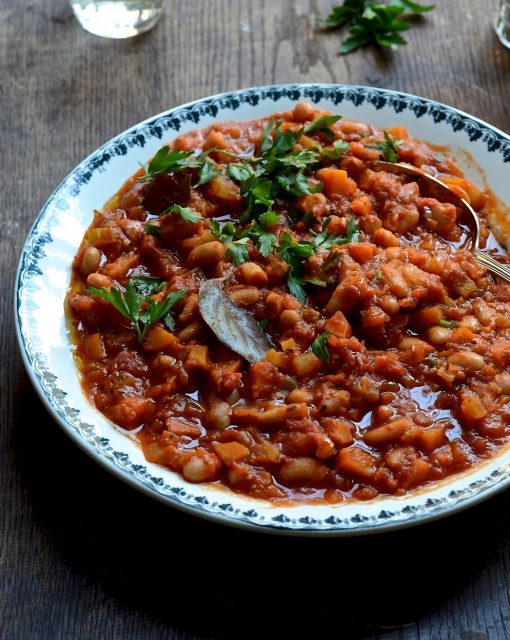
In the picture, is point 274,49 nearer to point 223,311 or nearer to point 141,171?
point 141,171

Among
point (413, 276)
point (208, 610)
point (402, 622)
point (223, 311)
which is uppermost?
point (413, 276)

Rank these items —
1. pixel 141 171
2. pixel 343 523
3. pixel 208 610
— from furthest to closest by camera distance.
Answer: pixel 141 171 → pixel 208 610 → pixel 343 523

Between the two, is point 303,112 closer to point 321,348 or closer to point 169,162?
point 169,162

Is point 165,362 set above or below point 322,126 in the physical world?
below

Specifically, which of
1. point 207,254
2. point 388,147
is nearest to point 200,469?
point 207,254

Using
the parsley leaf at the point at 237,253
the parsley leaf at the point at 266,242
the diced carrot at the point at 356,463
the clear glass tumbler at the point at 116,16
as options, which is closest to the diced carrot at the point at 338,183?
the parsley leaf at the point at 266,242

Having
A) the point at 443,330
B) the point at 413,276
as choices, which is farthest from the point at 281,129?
the point at 443,330
